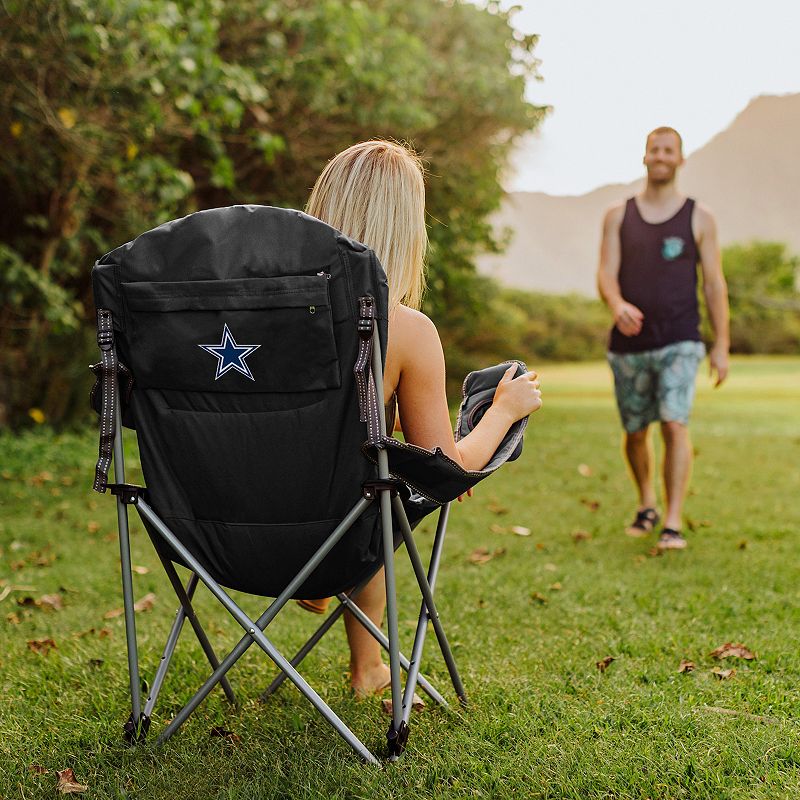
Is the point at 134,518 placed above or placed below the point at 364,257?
below

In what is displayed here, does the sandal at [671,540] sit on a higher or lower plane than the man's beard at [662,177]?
lower

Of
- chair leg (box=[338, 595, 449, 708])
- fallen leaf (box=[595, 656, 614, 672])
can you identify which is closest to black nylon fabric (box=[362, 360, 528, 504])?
chair leg (box=[338, 595, 449, 708])

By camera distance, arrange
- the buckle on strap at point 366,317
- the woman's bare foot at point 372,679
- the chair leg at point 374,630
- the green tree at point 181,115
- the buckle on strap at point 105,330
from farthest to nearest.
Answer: the green tree at point 181,115 → the woman's bare foot at point 372,679 → the chair leg at point 374,630 → the buckle on strap at point 105,330 → the buckle on strap at point 366,317

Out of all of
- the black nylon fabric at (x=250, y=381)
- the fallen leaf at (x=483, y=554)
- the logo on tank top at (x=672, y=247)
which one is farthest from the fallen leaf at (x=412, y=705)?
the logo on tank top at (x=672, y=247)

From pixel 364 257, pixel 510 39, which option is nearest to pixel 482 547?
pixel 364 257

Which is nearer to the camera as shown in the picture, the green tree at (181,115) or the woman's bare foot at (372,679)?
the woman's bare foot at (372,679)

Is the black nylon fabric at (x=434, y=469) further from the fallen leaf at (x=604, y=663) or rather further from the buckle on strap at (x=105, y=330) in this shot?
the fallen leaf at (x=604, y=663)

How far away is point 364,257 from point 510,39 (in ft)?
52.8

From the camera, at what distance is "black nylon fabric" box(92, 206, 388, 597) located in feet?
7.25

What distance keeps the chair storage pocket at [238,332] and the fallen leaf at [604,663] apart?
1.55 m

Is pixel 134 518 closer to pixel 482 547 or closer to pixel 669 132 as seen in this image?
pixel 482 547

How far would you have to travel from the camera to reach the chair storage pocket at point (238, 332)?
7.25ft

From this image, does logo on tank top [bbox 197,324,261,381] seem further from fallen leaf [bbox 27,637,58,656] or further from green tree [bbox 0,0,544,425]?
green tree [bbox 0,0,544,425]

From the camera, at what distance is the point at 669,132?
17.6 ft
